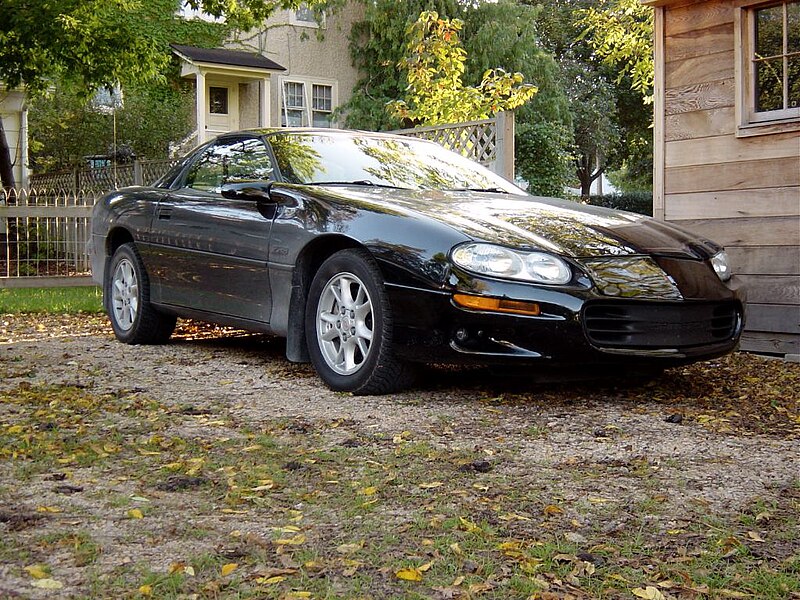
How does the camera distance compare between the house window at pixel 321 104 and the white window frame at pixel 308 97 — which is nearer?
the white window frame at pixel 308 97

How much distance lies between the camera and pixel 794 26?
7.52m

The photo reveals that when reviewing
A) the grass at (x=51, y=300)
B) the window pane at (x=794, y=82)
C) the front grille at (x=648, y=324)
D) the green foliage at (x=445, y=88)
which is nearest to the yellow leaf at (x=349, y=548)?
the front grille at (x=648, y=324)

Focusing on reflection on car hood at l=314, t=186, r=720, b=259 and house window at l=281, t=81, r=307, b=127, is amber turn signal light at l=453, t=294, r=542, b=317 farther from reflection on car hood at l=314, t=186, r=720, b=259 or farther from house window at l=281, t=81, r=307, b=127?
house window at l=281, t=81, r=307, b=127

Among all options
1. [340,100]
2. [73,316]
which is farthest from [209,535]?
[340,100]

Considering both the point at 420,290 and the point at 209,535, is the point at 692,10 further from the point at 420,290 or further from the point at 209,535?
the point at 209,535

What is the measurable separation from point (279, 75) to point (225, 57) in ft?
7.29

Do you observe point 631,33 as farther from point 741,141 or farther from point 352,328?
point 352,328

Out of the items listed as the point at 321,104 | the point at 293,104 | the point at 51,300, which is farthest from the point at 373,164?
the point at 321,104

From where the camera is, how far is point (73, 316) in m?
10.2

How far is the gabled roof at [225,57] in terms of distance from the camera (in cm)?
2286

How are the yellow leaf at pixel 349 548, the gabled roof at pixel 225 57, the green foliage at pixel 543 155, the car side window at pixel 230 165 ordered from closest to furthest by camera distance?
the yellow leaf at pixel 349 548 → the car side window at pixel 230 165 → the gabled roof at pixel 225 57 → the green foliage at pixel 543 155

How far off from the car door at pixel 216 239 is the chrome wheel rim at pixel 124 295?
31 cm

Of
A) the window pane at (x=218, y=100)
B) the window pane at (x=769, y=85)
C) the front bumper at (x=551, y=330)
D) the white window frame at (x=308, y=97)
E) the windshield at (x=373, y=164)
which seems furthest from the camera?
the white window frame at (x=308, y=97)

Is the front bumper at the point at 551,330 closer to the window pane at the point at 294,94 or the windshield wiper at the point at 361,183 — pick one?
the windshield wiper at the point at 361,183
